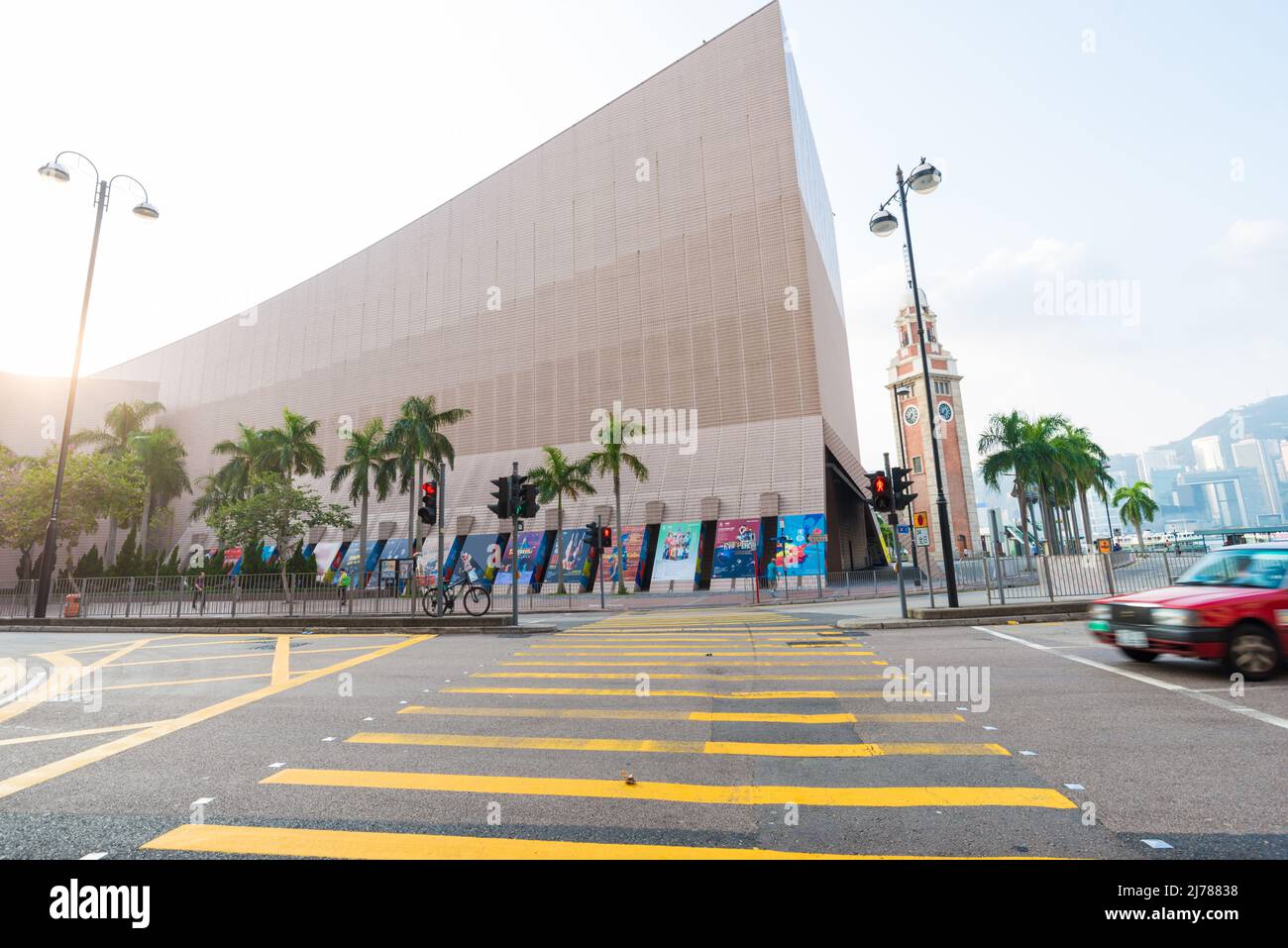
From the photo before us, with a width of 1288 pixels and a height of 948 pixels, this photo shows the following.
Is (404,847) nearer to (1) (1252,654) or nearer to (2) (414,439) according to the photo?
(1) (1252,654)

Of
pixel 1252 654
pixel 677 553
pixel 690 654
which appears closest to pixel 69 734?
pixel 690 654

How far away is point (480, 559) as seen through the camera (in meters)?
34.4

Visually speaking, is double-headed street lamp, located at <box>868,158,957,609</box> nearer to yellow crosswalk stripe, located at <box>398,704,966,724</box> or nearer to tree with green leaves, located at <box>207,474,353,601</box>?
yellow crosswalk stripe, located at <box>398,704,966,724</box>

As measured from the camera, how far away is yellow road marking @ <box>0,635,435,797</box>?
455 centimetres

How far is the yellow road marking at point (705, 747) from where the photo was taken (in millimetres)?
4660

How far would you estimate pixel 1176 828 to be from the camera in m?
3.19

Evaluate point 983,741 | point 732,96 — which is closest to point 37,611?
point 983,741

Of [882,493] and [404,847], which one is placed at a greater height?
[882,493]

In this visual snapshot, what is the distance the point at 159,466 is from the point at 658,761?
192 feet

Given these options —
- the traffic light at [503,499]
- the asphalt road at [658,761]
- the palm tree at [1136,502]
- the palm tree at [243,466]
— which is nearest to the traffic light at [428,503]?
the traffic light at [503,499]

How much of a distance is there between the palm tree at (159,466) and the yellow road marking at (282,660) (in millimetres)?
44380

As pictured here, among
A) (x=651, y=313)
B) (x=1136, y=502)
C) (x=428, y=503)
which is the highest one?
(x=651, y=313)

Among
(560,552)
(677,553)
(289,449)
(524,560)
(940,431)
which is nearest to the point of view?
(560,552)
